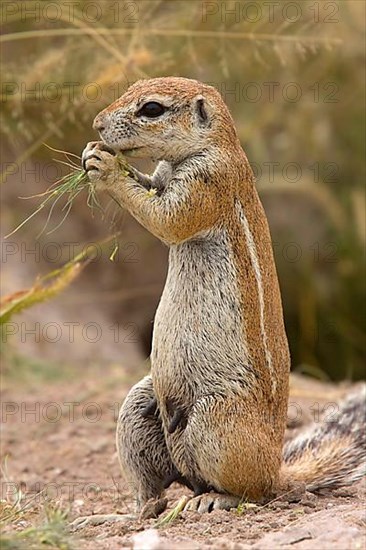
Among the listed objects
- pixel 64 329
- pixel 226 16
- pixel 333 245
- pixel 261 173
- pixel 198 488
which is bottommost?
pixel 198 488

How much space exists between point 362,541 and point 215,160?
1816 mm

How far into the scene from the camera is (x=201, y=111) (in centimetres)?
478

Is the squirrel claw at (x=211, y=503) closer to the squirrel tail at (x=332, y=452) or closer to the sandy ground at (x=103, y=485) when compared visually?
the sandy ground at (x=103, y=485)

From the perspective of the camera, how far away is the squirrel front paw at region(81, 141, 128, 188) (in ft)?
15.4

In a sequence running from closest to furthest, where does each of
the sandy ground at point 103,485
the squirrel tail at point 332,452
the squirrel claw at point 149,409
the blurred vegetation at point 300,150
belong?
1. the sandy ground at point 103,485
2. the squirrel claw at point 149,409
3. the squirrel tail at point 332,452
4. the blurred vegetation at point 300,150

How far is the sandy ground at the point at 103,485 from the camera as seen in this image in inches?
152

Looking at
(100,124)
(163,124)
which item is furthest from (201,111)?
(100,124)

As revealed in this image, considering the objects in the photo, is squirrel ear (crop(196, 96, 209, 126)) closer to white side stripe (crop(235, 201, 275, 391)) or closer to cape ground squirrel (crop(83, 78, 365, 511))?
cape ground squirrel (crop(83, 78, 365, 511))

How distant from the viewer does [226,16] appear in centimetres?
712

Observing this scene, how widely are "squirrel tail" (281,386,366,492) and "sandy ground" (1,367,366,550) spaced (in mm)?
94

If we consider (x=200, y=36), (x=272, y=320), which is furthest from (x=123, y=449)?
(x=200, y=36)

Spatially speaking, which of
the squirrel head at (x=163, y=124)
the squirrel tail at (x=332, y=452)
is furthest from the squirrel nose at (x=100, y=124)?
the squirrel tail at (x=332, y=452)

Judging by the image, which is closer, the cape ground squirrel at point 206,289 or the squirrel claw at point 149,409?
the cape ground squirrel at point 206,289

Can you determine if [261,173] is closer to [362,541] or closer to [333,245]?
[333,245]
